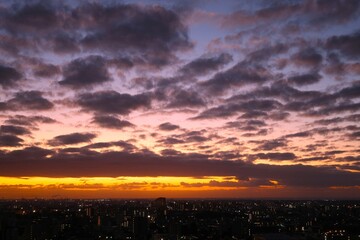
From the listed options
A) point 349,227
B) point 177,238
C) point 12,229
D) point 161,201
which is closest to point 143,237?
point 177,238

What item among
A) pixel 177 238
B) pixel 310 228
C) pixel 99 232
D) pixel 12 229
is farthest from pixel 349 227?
pixel 12 229

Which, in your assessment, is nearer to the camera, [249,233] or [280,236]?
[280,236]

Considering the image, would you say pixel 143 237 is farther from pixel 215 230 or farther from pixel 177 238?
pixel 215 230

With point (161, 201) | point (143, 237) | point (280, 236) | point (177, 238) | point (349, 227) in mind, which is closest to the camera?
point (280, 236)

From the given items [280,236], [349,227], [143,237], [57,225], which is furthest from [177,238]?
[349,227]

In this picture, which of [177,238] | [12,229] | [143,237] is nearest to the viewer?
[12,229]

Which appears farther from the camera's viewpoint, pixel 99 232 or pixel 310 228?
pixel 310 228

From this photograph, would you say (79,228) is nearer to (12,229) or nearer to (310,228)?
(12,229)

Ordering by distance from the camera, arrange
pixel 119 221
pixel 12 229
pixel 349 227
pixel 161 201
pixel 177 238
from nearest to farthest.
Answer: pixel 12 229 → pixel 177 238 → pixel 349 227 → pixel 119 221 → pixel 161 201

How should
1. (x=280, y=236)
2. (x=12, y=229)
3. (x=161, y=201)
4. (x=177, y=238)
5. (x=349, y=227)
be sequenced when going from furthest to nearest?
(x=161, y=201) < (x=349, y=227) < (x=177, y=238) < (x=12, y=229) < (x=280, y=236)
